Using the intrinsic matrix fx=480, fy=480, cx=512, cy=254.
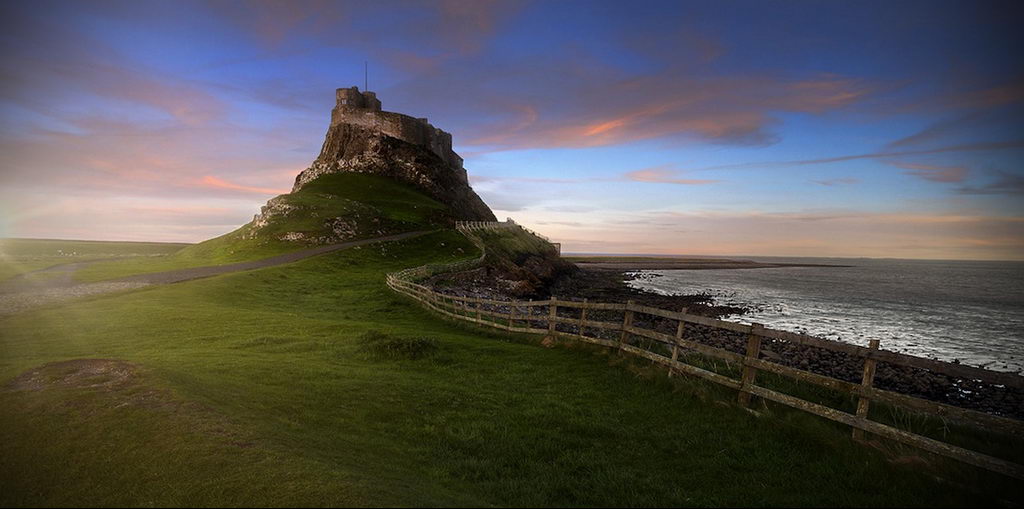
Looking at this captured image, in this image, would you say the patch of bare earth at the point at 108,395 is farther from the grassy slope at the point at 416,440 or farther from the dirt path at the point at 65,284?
the dirt path at the point at 65,284

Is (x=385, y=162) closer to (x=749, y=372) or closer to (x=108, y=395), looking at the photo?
(x=108, y=395)

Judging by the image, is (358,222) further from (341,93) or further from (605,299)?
(341,93)

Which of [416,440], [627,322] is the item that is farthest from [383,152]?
[416,440]

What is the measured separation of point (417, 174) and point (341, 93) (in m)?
28.7

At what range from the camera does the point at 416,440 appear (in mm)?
8625

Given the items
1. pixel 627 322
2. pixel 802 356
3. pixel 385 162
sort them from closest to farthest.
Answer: pixel 627 322, pixel 802 356, pixel 385 162

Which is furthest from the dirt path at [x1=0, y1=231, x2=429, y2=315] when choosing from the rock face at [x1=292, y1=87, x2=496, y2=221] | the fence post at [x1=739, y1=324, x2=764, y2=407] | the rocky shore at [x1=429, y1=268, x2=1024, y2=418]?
the rock face at [x1=292, y1=87, x2=496, y2=221]

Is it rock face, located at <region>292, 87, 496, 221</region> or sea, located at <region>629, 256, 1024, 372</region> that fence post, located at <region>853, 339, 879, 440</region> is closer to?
sea, located at <region>629, 256, 1024, 372</region>

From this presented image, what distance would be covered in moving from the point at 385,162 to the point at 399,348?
101 metres

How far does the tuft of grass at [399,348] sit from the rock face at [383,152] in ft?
298

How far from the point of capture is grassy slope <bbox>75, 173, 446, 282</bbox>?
46.8 m

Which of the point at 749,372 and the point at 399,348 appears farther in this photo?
the point at 399,348

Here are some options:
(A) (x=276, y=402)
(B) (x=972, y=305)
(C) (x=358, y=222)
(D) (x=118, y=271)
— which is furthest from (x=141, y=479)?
(B) (x=972, y=305)

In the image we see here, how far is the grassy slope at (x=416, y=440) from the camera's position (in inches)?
231
